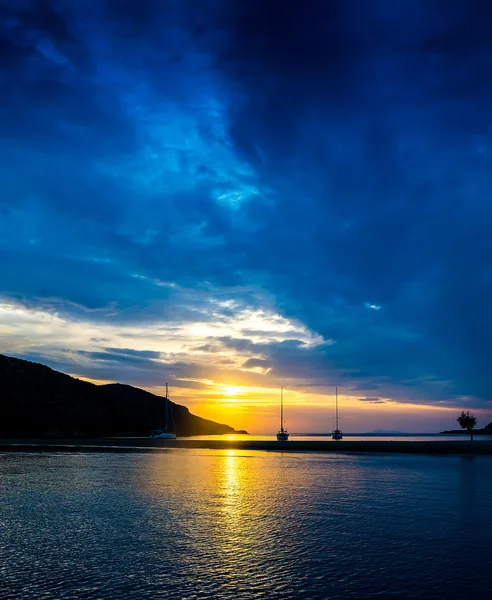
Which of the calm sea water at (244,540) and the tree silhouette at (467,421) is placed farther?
the tree silhouette at (467,421)

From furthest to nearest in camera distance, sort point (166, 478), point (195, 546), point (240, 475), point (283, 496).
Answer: point (240, 475), point (166, 478), point (283, 496), point (195, 546)

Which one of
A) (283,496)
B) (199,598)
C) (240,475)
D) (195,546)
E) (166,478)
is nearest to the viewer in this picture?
(199,598)

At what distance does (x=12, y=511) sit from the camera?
94.7 ft

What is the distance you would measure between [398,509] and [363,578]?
14921 millimetres

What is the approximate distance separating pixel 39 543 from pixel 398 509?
19309 mm

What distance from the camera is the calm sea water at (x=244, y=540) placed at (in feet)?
50.5

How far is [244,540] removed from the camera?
21.8 metres

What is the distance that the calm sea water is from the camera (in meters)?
15.4

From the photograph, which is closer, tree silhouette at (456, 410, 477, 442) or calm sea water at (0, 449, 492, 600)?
calm sea water at (0, 449, 492, 600)

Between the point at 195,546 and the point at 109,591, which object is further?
the point at 195,546

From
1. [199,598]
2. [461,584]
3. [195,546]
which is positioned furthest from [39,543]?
[461,584]

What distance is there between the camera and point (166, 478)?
46.9 meters

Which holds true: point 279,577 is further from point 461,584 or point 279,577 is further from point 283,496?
point 283,496

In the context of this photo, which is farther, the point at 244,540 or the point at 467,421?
the point at 467,421
